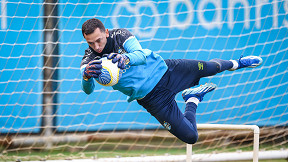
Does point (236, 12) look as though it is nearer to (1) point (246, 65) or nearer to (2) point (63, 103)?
(1) point (246, 65)

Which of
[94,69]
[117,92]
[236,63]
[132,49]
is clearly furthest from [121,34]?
[117,92]

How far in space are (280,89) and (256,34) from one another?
0.78 metres

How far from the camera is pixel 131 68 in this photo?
8.84 feet

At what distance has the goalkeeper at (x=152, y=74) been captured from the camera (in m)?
2.62

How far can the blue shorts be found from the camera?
2.92 meters

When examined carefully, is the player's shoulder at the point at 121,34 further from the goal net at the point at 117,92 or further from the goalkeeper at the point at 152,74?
the goal net at the point at 117,92

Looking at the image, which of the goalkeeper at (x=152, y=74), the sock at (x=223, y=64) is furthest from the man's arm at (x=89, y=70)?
the sock at (x=223, y=64)

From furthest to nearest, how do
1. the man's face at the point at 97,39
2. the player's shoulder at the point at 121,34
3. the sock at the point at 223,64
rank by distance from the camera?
1. the sock at the point at 223,64
2. the player's shoulder at the point at 121,34
3. the man's face at the point at 97,39

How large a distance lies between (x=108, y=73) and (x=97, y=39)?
29cm

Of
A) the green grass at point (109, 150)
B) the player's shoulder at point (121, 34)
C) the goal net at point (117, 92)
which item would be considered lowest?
the green grass at point (109, 150)

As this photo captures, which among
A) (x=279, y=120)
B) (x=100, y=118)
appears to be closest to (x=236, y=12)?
(x=279, y=120)

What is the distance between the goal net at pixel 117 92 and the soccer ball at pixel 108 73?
2.16 m

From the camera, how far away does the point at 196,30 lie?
4789 mm

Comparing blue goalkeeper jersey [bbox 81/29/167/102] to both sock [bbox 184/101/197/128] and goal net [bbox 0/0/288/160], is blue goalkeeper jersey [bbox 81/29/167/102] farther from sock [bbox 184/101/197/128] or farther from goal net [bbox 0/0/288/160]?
goal net [bbox 0/0/288/160]
